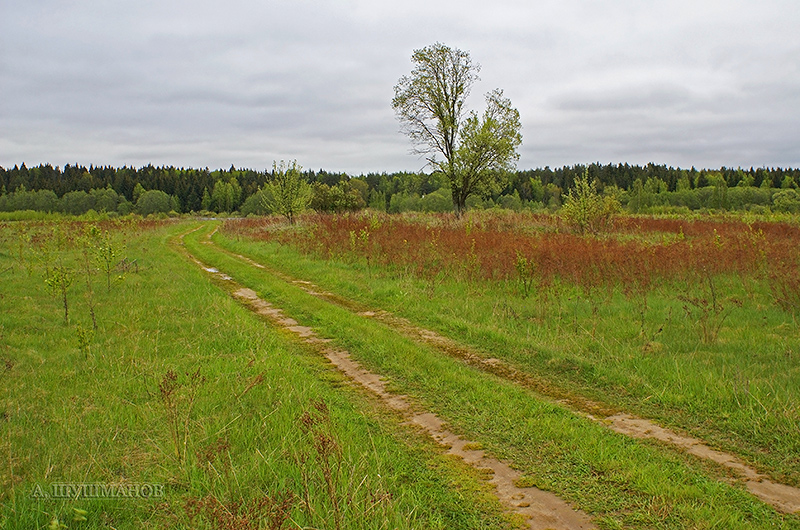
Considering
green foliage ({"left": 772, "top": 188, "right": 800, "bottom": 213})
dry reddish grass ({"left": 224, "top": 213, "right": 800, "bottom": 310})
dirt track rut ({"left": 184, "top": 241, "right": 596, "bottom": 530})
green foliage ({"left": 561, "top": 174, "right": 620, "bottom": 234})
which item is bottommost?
dirt track rut ({"left": 184, "top": 241, "right": 596, "bottom": 530})

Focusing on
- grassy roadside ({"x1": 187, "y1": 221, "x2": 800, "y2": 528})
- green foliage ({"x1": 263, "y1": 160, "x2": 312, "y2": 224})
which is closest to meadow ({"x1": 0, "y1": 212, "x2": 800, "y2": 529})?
grassy roadside ({"x1": 187, "y1": 221, "x2": 800, "y2": 528})

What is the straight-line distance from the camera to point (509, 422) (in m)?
4.52

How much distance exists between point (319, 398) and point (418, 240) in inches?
447

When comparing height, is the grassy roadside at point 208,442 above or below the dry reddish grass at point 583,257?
below

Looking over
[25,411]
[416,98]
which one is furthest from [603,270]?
[416,98]

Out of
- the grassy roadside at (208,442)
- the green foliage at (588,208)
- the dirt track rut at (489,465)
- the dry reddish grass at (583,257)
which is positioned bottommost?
the dirt track rut at (489,465)

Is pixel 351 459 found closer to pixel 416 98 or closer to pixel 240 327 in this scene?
pixel 240 327

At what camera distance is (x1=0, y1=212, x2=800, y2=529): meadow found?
10.7 ft

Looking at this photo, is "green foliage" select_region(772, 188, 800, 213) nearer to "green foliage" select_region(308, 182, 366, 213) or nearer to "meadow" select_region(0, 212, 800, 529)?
"meadow" select_region(0, 212, 800, 529)

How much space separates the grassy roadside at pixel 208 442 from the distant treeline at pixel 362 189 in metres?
54.9

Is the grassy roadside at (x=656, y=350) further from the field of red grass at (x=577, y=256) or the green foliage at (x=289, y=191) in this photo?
the green foliage at (x=289, y=191)

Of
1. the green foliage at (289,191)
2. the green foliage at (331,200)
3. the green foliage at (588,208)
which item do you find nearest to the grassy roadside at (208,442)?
the green foliage at (588,208)

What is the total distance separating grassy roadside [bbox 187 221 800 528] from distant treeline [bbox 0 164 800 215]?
5506 cm

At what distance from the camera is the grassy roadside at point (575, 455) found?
3182 mm
